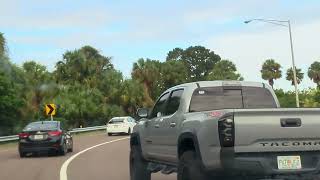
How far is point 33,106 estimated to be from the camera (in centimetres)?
5244

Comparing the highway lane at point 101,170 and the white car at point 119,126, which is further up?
the white car at point 119,126

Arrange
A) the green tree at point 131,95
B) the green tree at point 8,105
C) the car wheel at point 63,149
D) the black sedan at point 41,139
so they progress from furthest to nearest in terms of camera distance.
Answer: the green tree at point 131,95 < the green tree at point 8,105 < the car wheel at point 63,149 < the black sedan at point 41,139

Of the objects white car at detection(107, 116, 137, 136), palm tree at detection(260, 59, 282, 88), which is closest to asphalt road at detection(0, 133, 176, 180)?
white car at detection(107, 116, 137, 136)

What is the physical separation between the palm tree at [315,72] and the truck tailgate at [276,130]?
3751 inches

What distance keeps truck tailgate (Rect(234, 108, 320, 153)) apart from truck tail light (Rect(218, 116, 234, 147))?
2.2 inches

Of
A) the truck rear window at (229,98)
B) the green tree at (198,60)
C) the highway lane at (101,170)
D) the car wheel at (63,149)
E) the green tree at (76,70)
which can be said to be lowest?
the highway lane at (101,170)

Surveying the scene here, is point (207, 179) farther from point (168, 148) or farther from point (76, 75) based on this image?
point (76, 75)

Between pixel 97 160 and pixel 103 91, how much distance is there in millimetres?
49002

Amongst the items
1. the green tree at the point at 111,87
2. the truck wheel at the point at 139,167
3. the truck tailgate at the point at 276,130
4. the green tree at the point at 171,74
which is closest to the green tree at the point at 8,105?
the green tree at the point at 111,87

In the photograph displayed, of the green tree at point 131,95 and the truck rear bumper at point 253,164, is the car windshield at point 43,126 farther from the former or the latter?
the green tree at point 131,95

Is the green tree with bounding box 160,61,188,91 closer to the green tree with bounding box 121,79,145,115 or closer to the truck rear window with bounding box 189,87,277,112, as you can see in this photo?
the green tree with bounding box 121,79,145,115

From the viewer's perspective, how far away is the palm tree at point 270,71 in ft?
324

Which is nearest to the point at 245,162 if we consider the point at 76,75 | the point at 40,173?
the point at 40,173

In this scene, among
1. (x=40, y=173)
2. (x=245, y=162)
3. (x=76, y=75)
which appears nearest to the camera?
(x=245, y=162)
